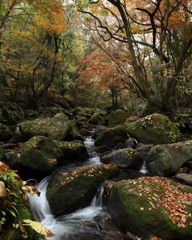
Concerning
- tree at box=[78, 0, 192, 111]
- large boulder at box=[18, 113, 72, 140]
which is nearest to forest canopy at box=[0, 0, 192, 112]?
tree at box=[78, 0, 192, 111]

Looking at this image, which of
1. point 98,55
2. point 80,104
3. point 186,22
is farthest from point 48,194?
point 80,104

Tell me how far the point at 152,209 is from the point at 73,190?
214 cm

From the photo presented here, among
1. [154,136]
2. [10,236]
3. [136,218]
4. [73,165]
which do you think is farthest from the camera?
[154,136]

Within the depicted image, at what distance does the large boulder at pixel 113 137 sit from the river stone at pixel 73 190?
4.13m

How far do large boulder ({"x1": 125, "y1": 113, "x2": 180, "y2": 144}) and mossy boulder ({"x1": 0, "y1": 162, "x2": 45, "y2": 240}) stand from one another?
7930mm

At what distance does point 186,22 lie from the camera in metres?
10.0

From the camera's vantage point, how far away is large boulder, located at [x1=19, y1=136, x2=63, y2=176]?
5.79 meters

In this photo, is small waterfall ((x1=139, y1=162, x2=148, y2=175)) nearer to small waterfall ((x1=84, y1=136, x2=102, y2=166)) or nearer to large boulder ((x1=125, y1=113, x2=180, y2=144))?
small waterfall ((x1=84, y1=136, x2=102, y2=166))

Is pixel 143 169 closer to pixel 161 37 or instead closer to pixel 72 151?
pixel 72 151

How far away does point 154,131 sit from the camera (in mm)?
8898

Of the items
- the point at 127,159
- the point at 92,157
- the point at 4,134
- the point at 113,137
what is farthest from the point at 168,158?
the point at 4,134

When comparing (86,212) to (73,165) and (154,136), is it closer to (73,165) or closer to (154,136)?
(73,165)

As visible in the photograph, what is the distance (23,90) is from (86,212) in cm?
1307

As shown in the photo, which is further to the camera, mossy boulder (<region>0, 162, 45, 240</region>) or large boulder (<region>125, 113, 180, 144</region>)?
large boulder (<region>125, 113, 180, 144</region>)
